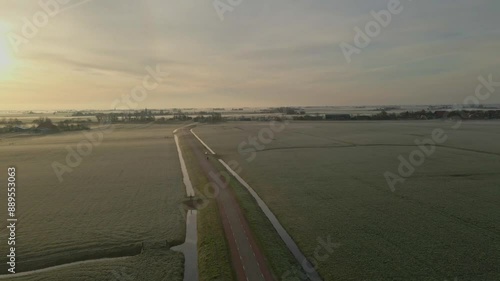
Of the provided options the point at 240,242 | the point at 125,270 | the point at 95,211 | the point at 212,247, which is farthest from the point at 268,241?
the point at 95,211

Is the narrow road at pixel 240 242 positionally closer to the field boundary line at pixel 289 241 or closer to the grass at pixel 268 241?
the grass at pixel 268 241

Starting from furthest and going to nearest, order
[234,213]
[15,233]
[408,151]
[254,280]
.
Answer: [408,151]
[234,213]
[15,233]
[254,280]

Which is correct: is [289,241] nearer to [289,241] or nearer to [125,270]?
[289,241]

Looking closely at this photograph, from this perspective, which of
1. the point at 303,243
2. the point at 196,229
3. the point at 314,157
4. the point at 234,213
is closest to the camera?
the point at 303,243

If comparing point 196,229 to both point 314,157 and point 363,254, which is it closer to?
point 363,254

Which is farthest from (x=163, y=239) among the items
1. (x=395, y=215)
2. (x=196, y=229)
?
(x=395, y=215)

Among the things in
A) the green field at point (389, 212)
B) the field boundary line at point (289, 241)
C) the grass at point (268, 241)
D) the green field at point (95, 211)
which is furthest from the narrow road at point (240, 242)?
the green field at point (95, 211)
